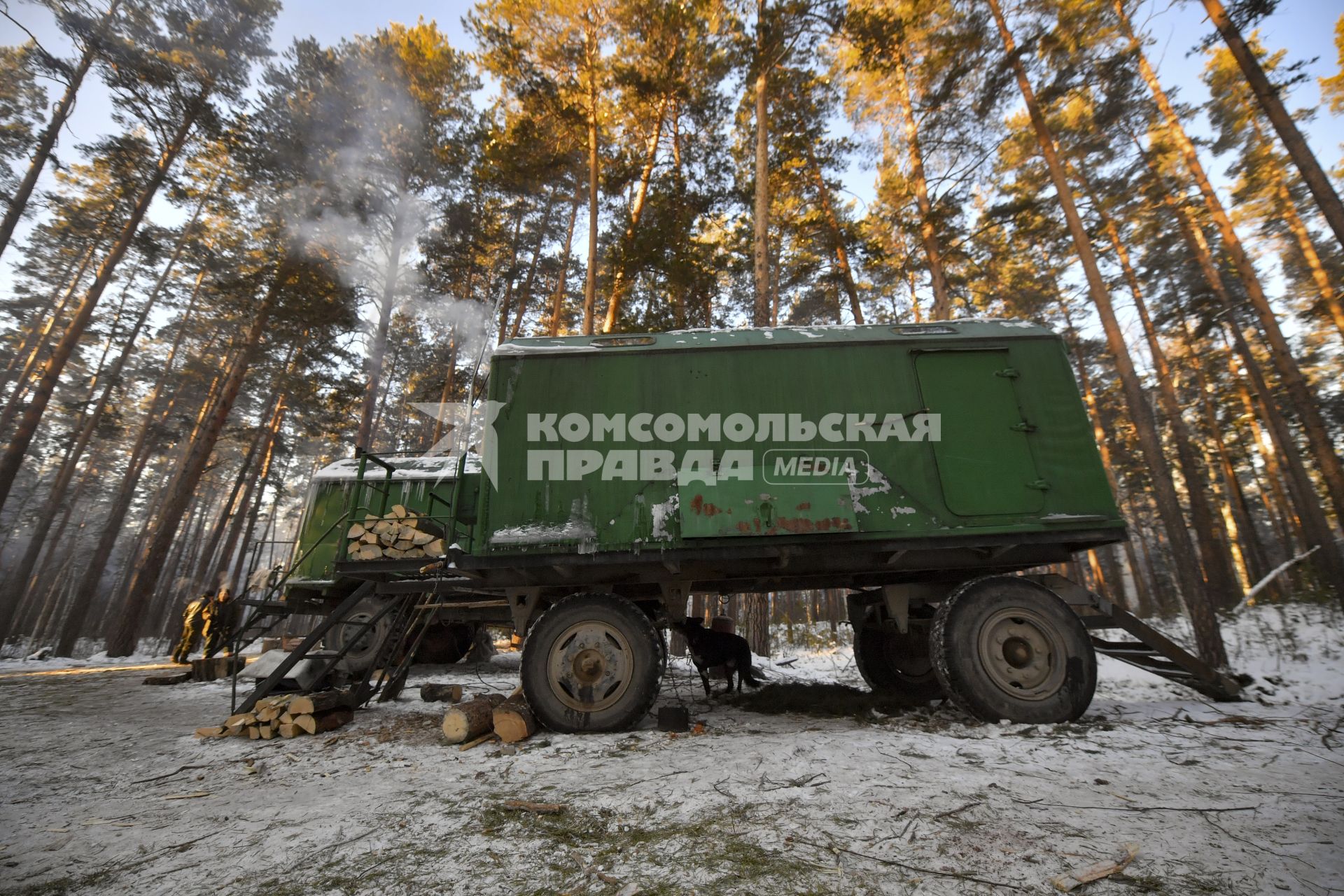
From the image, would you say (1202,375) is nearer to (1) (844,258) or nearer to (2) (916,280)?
(2) (916,280)

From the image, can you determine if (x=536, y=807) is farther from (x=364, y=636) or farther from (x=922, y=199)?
(x=922, y=199)

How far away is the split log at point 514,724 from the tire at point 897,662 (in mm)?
3989

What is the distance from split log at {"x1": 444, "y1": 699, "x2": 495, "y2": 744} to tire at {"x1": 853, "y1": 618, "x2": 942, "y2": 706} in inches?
172

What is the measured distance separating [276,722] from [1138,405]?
486 inches

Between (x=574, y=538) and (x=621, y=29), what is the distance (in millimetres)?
13366

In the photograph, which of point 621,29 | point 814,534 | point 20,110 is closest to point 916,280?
point 621,29

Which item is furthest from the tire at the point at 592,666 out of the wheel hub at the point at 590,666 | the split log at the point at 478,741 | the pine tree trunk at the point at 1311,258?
the pine tree trunk at the point at 1311,258

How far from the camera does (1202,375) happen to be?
1694 cm

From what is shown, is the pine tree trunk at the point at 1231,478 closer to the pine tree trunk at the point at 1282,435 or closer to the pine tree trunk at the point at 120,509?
the pine tree trunk at the point at 1282,435

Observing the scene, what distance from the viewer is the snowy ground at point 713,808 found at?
215 cm

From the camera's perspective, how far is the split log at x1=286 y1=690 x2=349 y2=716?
4883mm

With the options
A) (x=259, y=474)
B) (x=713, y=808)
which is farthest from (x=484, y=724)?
(x=259, y=474)

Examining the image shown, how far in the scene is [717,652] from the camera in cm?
674

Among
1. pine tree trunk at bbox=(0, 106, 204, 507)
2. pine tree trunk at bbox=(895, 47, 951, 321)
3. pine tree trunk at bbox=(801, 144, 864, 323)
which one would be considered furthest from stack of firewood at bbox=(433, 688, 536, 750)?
pine tree trunk at bbox=(0, 106, 204, 507)
